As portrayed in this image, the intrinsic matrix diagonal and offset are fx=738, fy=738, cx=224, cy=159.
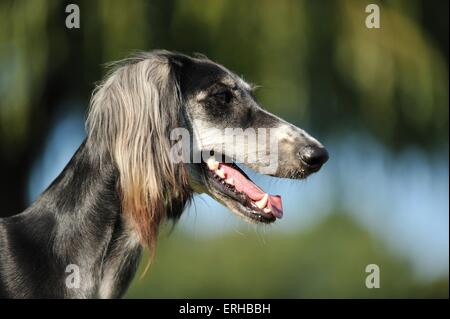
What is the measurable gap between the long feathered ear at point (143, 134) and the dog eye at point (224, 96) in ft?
0.74

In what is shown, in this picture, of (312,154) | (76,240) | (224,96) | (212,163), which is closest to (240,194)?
(212,163)

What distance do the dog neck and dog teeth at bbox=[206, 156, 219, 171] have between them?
59 cm

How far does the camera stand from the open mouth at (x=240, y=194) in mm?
3883

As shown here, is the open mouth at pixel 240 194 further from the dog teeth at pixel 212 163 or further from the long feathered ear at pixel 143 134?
the long feathered ear at pixel 143 134

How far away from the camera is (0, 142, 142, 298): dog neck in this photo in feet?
11.2

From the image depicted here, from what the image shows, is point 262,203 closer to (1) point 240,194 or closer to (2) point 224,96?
(1) point 240,194

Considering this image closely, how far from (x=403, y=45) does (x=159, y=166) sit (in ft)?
13.6

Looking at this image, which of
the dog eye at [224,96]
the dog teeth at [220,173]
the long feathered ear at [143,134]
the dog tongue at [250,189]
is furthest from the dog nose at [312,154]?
the long feathered ear at [143,134]

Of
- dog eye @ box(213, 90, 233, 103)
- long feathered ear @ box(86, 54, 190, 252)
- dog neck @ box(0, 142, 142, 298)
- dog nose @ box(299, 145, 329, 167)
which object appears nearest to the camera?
dog neck @ box(0, 142, 142, 298)

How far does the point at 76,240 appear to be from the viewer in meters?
3.46

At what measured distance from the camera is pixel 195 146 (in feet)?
13.0

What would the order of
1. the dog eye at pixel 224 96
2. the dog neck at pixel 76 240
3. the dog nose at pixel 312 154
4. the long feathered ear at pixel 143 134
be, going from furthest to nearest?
the dog eye at pixel 224 96 → the dog nose at pixel 312 154 → the long feathered ear at pixel 143 134 → the dog neck at pixel 76 240

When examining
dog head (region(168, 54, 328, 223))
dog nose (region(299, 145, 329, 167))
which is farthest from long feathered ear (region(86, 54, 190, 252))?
dog nose (region(299, 145, 329, 167))

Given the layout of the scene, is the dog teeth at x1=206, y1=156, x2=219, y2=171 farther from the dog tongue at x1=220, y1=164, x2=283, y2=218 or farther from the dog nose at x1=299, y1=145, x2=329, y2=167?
the dog nose at x1=299, y1=145, x2=329, y2=167
